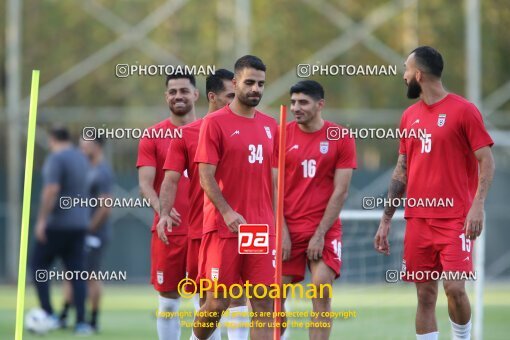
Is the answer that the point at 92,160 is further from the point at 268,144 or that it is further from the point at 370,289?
the point at 268,144

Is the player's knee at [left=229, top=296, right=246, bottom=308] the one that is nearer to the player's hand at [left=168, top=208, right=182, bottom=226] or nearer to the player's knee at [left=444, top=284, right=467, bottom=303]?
the player's hand at [left=168, top=208, right=182, bottom=226]

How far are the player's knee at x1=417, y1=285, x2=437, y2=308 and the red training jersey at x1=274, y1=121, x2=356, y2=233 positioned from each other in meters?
1.35

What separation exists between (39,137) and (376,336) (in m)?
12.5

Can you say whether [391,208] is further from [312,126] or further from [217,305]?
[217,305]

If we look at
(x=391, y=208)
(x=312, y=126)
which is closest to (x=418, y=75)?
(x=391, y=208)

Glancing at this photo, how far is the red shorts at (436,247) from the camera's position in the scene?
376 inches

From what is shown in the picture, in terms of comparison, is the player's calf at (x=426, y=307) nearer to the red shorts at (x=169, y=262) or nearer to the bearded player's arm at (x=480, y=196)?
the bearded player's arm at (x=480, y=196)

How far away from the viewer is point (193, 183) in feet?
34.5

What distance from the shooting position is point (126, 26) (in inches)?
1008

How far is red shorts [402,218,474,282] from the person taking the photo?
9562 millimetres

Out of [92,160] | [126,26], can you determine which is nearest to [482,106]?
[126,26]

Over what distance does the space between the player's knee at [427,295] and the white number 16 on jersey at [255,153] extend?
5.23ft

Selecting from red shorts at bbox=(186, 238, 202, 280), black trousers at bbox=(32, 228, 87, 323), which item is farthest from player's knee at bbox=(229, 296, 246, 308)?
black trousers at bbox=(32, 228, 87, 323)

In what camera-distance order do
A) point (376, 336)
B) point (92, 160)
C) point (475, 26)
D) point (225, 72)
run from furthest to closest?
1. point (475, 26)
2. point (92, 160)
3. point (376, 336)
4. point (225, 72)
